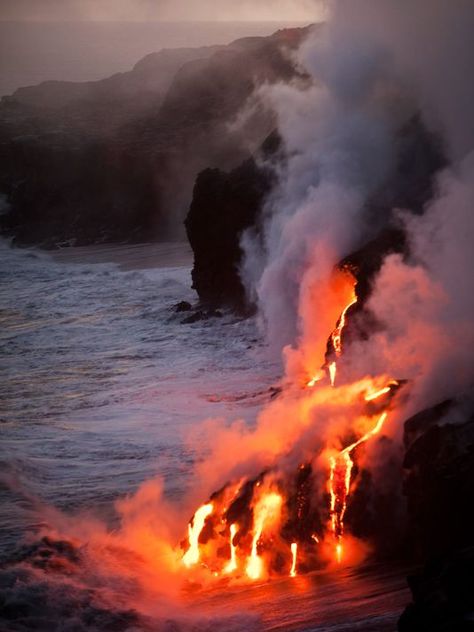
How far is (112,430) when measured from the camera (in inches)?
905

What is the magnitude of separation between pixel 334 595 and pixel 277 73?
52.9m

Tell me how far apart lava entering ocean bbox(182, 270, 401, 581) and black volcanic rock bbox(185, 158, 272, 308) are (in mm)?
19015

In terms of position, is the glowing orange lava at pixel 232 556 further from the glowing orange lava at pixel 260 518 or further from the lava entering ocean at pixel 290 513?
the glowing orange lava at pixel 260 518

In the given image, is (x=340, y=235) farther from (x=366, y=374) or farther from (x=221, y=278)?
(x=366, y=374)

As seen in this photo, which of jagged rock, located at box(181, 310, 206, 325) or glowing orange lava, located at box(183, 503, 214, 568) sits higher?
jagged rock, located at box(181, 310, 206, 325)

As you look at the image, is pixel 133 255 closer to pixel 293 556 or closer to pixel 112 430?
pixel 112 430

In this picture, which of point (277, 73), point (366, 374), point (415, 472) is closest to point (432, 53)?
point (366, 374)

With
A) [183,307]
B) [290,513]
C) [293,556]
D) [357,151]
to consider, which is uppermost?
[357,151]

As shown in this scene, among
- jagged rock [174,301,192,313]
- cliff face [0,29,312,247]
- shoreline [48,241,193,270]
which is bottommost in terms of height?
jagged rock [174,301,192,313]

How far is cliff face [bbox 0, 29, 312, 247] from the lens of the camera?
55.8 m

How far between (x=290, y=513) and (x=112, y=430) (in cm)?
880

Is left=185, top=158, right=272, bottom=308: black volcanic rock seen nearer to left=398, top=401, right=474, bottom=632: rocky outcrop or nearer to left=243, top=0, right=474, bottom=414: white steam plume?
left=243, top=0, right=474, bottom=414: white steam plume

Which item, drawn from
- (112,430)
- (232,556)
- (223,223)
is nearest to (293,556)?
(232,556)

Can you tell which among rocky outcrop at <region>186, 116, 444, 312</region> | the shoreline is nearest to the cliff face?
the shoreline
